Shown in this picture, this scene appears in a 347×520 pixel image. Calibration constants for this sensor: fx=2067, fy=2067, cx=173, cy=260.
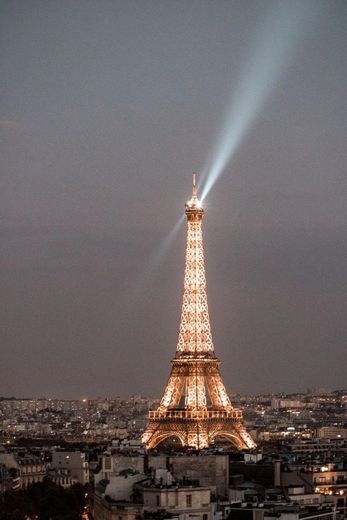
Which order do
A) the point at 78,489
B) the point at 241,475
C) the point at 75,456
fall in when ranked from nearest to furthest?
the point at 241,475, the point at 78,489, the point at 75,456

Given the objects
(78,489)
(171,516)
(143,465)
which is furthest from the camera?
(78,489)

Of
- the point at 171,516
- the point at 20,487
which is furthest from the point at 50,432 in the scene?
the point at 171,516

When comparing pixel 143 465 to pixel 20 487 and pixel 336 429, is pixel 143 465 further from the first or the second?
pixel 336 429

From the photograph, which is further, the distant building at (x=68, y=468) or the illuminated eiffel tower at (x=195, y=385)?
the illuminated eiffel tower at (x=195, y=385)

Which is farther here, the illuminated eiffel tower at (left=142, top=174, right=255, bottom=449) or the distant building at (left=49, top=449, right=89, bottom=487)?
the illuminated eiffel tower at (left=142, top=174, right=255, bottom=449)

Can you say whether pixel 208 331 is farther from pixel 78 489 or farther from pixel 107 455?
pixel 107 455

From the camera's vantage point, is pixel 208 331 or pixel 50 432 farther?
pixel 50 432

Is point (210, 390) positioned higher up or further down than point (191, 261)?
further down

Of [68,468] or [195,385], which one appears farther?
[195,385]
